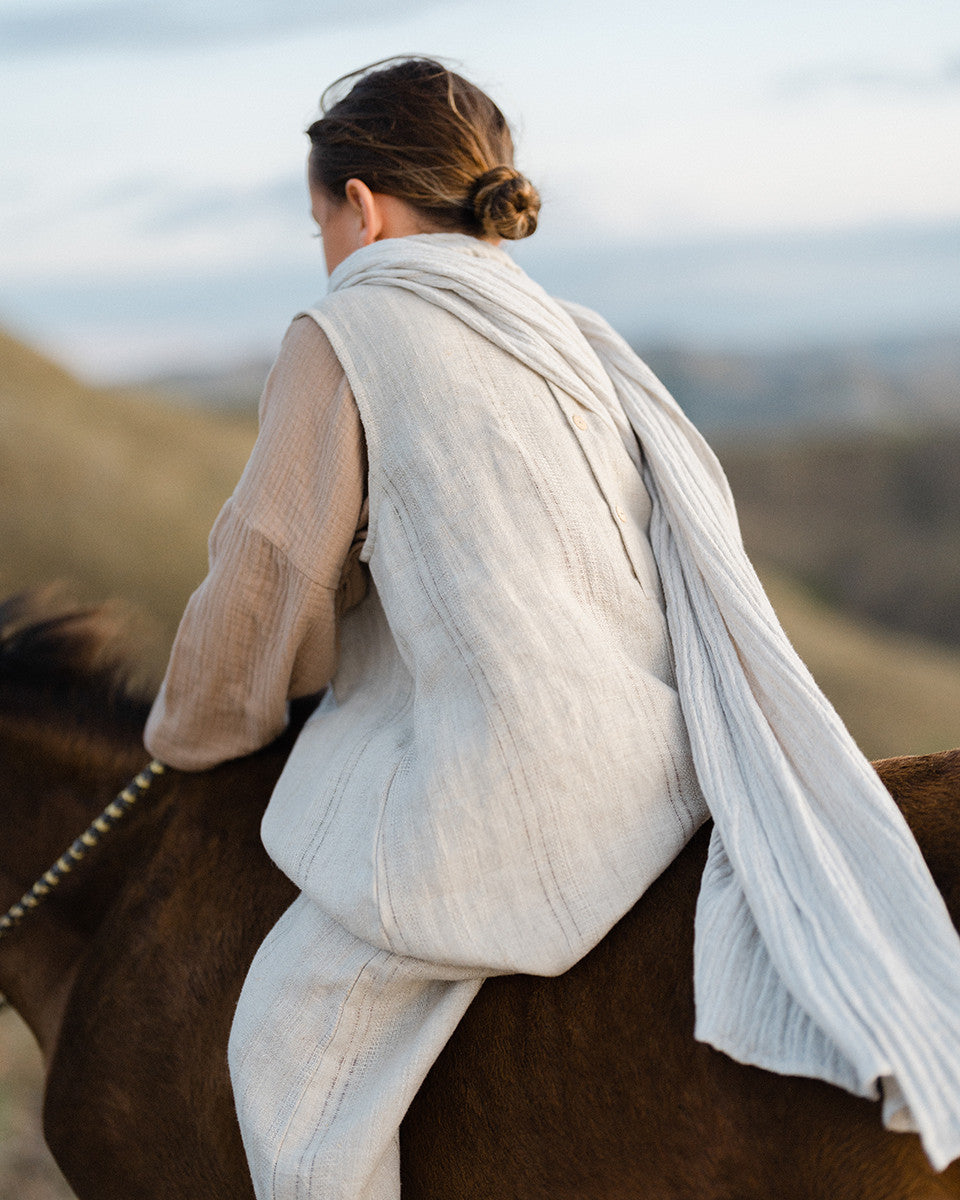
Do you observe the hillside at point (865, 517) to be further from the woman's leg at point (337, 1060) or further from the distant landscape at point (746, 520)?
the woman's leg at point (337, 1060)

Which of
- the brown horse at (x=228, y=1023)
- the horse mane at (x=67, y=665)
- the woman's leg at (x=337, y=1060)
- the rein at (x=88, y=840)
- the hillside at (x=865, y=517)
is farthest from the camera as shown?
the hillside at (x=865, y=517)

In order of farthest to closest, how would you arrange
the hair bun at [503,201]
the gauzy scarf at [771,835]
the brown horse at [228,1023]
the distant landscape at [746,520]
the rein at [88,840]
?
the distant landscape at [746,520], the rein at [88,840], the hair bun at [503,201], the brown horse at [228,1023], the gauzy scarf at [771,835]

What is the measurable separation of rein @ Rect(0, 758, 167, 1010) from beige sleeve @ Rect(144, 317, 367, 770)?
0.25 m

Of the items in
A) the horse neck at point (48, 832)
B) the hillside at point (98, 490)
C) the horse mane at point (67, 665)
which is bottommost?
the hillside at point (98, 490)

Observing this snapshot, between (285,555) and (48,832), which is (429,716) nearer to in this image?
(285,555)

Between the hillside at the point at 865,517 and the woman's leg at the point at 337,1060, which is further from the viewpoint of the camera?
the hillside at the point at 865,517

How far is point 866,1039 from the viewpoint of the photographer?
0.88 metres

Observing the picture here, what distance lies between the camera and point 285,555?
4.53 feet

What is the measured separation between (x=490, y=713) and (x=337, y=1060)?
47cm

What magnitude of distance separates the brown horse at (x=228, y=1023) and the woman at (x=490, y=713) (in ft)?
0.26

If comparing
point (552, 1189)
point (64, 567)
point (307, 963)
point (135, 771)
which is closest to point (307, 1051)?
point (307, 963)

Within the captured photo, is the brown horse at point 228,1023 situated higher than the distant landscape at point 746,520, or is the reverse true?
the brown horse at point 228,1023

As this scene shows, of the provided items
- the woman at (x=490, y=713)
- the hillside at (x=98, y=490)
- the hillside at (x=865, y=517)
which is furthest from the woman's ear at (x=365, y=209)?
the hillside at (x=865, y=517)

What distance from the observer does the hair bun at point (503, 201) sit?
1.48 meters
